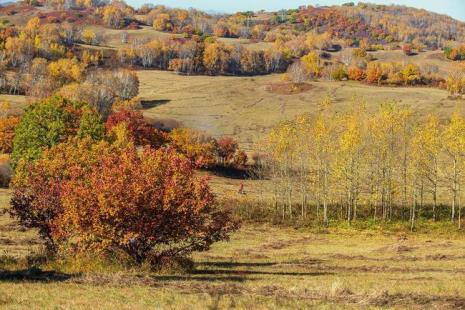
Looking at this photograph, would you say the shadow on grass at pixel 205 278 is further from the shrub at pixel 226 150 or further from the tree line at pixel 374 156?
the shrub at pixel 226 150

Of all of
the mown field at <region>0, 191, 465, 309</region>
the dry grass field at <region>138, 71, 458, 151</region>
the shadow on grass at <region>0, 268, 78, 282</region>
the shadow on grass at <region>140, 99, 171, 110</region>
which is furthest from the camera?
the shadow on grass at <region>140, 99, 171, 110</region>

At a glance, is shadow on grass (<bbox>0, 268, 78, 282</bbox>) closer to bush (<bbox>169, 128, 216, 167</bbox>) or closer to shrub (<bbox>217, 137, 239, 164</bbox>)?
bush (<bbox>169, 128, 216, 167</bbox>)

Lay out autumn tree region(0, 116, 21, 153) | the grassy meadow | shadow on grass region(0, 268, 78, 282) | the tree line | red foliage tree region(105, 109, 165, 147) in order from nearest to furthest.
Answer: the grassy meadow → shadow on grass region(0, 268, 78, 282) → the tree line → autumn tree region(0, 116, 21, 153) → red foliage tree region(105, 109, 165, 147)

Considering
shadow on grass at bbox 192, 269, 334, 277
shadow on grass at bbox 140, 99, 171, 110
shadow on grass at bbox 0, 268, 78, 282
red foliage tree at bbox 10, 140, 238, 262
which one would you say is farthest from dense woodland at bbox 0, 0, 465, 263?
shadow on grass at bbox 140, 99, 171, 110

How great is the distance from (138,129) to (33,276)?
92855 millimetres

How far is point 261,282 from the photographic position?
27.0 meters

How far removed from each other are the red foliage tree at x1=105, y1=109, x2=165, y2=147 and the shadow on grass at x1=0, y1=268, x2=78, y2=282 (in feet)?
285

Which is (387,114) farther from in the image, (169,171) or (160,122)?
(160,122)

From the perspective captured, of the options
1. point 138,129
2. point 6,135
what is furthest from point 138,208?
point 6,135

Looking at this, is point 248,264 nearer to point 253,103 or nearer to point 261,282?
point 261,282

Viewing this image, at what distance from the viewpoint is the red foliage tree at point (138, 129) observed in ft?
381

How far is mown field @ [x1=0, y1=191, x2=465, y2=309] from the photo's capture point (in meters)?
20.8

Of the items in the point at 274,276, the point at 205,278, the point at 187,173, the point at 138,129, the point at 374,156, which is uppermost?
the point at 187,173

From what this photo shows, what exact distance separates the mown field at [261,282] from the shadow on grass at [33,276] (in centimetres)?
4
